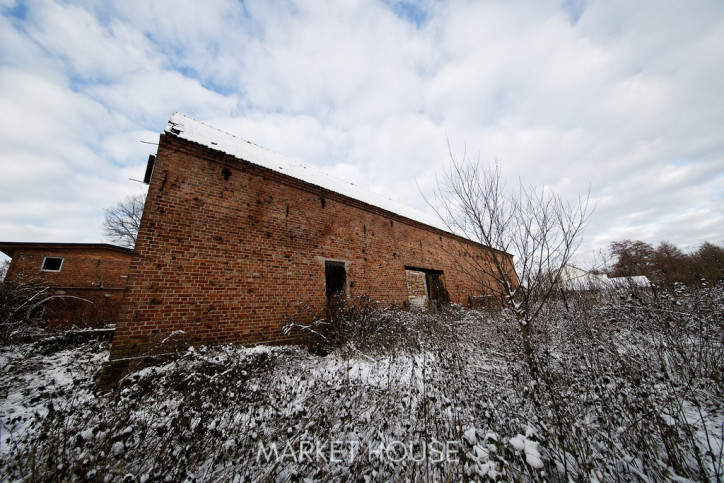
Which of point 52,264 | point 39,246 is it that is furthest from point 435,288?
point 39,246

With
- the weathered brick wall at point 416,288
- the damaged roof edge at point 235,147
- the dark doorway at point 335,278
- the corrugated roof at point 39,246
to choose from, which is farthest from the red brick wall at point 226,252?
the corrugated roof at point 39,246

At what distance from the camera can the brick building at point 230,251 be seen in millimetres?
4230

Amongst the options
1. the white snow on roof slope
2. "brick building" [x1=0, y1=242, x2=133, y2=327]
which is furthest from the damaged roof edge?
"brick building" [x1=0, y1=242, x2=133, y2=327]

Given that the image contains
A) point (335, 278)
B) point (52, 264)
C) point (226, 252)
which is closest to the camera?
point (226, 252)

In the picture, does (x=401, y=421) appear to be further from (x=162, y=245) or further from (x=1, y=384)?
(x=1, y=384)

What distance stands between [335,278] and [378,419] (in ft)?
14.6

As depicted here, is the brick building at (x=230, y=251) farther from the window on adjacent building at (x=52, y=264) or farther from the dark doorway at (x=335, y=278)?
the window on adjacent building at (x=52, y=264)

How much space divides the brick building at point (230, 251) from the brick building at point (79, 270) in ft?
34.4

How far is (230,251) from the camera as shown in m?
5.09

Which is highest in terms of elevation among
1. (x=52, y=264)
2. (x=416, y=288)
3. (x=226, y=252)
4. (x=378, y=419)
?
(x=52, y=264)

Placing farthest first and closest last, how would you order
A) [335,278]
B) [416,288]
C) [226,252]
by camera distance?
[416,288] < [335,278] < [226,252]

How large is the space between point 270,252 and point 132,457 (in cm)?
400

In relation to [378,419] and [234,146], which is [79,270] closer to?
[234,146]

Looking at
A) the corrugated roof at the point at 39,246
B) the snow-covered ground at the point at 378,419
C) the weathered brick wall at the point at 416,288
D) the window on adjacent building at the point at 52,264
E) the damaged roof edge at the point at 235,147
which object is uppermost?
the damaged roof edge at the point at 235,147
